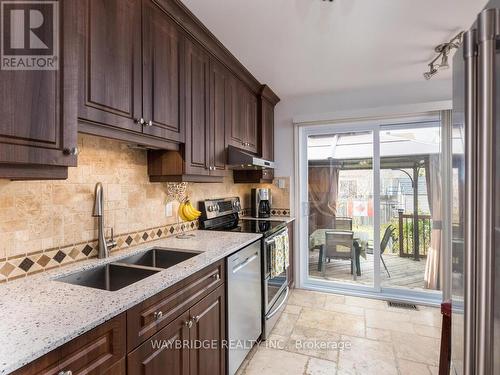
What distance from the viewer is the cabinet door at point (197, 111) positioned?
1860 mm

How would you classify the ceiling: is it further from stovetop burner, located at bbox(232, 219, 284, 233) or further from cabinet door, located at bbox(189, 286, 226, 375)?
cabinet door, located at bbox(189, 286, 226, 375)

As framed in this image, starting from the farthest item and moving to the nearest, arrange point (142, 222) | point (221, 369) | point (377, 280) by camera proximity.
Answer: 1. point (377, 280)
2. point (142, 222)
3. point (221, 369)

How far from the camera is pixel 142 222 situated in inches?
73.8

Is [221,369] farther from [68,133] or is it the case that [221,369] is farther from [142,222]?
[68,133]

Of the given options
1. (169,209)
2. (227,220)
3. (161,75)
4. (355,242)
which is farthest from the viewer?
(355,242)

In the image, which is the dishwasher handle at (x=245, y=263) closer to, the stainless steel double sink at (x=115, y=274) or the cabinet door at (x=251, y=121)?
the stainless steel double sink at (x=115, y=274)

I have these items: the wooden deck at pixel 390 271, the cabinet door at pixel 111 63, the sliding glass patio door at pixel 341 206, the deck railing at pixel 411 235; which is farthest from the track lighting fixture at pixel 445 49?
the cabinet door at pixel 111 63

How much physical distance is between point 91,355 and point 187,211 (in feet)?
4.64

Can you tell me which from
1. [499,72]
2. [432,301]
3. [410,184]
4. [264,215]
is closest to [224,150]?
[264,215]

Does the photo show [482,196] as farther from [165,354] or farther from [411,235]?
[411,235]

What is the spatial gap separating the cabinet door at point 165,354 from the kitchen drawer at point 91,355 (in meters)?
0.07

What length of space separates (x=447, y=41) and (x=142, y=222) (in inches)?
106

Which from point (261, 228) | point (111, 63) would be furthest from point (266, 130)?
point (111, 63)

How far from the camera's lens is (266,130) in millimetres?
3283
